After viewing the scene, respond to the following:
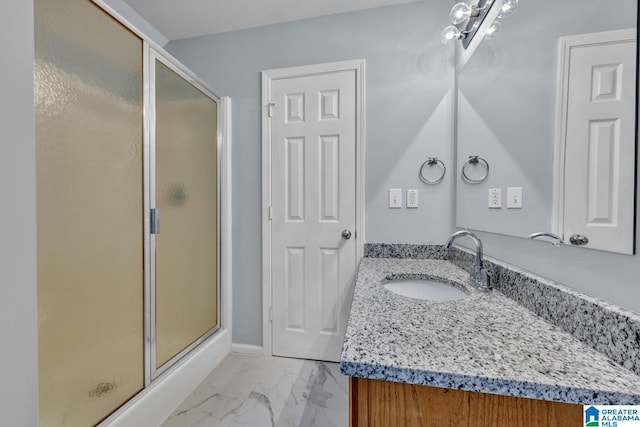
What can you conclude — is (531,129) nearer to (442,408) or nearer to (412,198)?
(412,198)

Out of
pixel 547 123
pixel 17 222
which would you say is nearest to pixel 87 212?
pixel 17 222

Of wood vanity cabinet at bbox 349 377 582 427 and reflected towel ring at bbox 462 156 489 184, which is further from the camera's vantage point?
reflected towel ring at bbox 462 156 489 184

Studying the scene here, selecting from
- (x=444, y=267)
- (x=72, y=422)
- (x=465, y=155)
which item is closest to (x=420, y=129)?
(x=465, y=155)

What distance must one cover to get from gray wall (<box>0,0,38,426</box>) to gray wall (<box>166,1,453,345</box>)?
1248 mm

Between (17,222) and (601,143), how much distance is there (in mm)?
1529

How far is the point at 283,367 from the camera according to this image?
1.77m

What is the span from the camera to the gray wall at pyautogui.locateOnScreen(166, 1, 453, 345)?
1.67 meters

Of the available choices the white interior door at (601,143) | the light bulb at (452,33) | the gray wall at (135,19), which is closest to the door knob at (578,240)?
the white interior door at (601,143)

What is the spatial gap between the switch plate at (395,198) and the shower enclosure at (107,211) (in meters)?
1.30

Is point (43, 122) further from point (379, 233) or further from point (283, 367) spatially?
point (283, 367)

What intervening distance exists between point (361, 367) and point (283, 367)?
4.97 feet

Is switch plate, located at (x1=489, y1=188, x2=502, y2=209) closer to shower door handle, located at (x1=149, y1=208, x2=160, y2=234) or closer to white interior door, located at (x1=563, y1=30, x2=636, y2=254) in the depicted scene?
white interior door, located at (x1=563, y1=30, x2=636, y2=254)

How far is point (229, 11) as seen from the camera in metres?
1.77

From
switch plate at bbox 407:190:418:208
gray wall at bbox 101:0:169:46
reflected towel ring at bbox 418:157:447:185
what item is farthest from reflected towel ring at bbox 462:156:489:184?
gray wall at bbox 101:0:169:46
